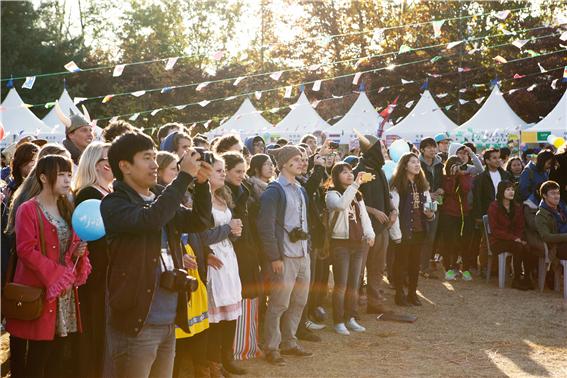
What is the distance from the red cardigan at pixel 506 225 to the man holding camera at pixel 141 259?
793 cm

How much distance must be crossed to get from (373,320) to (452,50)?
2770cm

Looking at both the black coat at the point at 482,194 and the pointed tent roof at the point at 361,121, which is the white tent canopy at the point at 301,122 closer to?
the pointed tent roof at the point at 361,121

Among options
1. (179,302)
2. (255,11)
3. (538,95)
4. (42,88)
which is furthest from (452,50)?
(179,302)

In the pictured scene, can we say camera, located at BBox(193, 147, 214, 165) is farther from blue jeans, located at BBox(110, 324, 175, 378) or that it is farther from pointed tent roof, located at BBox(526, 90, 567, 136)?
pointed tent roof, located at BBox(526, 90, 567, 136)

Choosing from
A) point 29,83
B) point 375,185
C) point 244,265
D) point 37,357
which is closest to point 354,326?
point 375,185

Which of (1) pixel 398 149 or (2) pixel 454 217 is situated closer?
(1) pixel 398 149

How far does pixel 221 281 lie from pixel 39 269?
5.55 ft

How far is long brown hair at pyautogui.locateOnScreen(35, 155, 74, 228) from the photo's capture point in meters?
4.57

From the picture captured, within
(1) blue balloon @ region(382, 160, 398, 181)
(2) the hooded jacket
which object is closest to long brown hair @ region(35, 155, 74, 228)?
(2) the hooded jacket

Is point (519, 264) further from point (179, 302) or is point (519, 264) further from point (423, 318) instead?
point (179, 302)

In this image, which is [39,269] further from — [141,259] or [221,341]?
[221,341]

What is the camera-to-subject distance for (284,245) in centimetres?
660

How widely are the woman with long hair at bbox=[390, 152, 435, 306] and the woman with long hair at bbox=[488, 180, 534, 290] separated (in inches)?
78.7

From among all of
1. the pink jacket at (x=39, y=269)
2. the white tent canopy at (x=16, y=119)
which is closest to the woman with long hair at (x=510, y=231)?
the pink jacket at (x=39, y=269)
